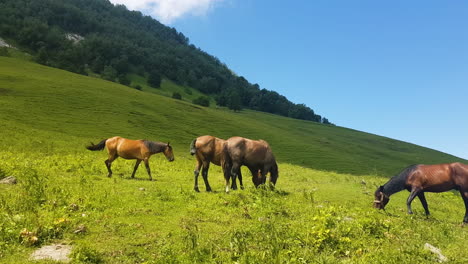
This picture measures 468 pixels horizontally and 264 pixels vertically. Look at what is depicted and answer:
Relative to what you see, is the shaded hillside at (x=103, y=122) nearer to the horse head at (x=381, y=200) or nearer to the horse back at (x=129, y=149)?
the horse back at (x=129, y=149)

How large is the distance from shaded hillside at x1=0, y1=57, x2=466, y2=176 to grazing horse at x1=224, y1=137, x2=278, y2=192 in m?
17.2

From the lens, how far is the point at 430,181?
607 inches

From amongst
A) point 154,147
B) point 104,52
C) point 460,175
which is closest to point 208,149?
point 154,147

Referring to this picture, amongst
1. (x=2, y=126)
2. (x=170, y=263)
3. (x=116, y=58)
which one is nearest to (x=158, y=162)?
(x=2, y=126)

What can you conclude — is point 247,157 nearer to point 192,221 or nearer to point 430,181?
point 192,221

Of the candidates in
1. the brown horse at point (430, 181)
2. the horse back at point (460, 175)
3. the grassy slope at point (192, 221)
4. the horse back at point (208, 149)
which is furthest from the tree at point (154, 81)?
the horse back at point (460, 175)

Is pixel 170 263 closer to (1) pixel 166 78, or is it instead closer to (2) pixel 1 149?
(2) pixel 1 149

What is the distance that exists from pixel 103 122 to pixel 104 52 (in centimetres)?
9005

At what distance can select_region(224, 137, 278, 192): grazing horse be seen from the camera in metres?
16.4

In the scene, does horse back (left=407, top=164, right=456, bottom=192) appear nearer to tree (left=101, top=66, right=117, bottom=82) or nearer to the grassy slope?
the grassy slope

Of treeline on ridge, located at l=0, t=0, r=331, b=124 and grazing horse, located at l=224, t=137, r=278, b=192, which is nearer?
grazing horse, located at l=224, t=137, r=278, b=192

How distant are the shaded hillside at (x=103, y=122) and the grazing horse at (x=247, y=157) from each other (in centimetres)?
1719

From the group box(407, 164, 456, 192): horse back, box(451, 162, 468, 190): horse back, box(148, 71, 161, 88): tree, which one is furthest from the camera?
box(148, 71, 161, 88): tree

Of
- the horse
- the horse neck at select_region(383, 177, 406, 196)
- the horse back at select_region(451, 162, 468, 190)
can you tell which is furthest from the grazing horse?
the horse back at select_region(451, 162, 468, 190)
